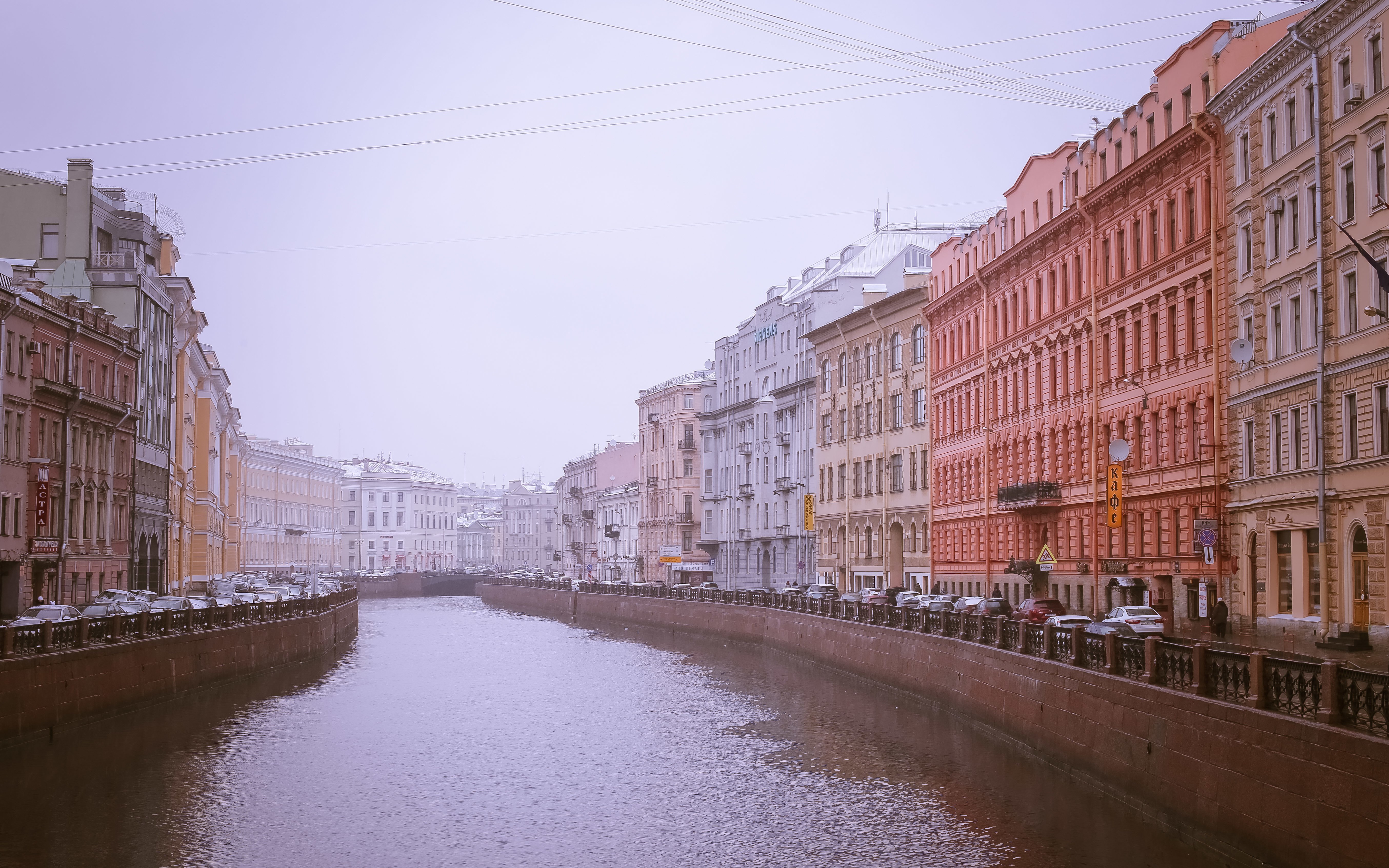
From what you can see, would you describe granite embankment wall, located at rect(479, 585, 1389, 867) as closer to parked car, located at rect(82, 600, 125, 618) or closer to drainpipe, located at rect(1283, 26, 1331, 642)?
drainpipe, located at rect(1283, 26, 1331, 642)

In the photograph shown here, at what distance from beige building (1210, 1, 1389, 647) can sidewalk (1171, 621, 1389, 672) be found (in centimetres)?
26

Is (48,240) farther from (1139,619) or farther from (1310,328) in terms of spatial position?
(1310,328)

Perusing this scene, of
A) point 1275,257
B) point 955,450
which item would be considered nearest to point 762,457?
point 955,450

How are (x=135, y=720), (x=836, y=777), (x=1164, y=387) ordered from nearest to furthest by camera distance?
(x=836, y=777) < (x=135, y=720) < (x=1164, y=387)

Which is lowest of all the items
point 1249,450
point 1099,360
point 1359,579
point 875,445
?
point 1359,579

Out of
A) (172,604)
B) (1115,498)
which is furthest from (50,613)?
(1115,498)

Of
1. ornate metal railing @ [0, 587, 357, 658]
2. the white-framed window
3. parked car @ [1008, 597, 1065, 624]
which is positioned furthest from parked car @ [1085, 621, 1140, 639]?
ornate metal railing @ [0, 587, 357, 658]

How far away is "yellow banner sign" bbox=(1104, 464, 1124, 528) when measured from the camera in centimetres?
4794

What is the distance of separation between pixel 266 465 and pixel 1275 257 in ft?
411

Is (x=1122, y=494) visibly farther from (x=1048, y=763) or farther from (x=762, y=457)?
(x=762, y=457)

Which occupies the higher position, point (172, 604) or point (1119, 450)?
point (1119, 450)

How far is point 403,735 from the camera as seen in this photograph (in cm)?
3544

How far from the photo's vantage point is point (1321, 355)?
36844 mm

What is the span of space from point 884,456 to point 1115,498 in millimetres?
31513
